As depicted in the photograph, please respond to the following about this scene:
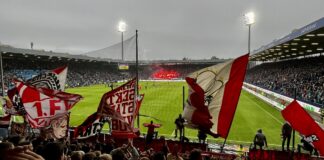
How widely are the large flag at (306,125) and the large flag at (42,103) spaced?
7.26m

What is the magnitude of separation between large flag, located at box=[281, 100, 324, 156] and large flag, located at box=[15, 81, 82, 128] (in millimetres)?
7263

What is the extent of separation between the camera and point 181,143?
12102mm

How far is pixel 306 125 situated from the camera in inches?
338

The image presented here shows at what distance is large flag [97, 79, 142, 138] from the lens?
27.1 feet

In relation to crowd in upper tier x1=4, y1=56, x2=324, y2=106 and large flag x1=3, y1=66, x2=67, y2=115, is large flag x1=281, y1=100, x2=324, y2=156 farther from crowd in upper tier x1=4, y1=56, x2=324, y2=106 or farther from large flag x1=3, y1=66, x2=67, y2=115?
crowd in upper tier x1=4, y1=56, x2=324, y2=106

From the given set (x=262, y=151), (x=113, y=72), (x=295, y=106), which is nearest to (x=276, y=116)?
(x=262, y=151)

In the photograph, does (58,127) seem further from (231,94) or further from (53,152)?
(53,152)

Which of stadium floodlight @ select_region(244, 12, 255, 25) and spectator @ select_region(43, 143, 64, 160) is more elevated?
stadium floodlight @ select_region(244, 12, 255, 25)

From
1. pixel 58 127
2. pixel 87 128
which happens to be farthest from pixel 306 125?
pixel 58 127

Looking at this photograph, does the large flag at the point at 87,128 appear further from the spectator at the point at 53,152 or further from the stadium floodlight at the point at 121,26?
the stadium floodlight at the point at 121,26

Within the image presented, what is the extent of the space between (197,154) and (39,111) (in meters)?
6.53

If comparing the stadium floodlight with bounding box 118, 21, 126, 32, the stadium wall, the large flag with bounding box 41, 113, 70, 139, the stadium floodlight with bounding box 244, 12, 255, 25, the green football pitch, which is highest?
the stadium floodlight with bounding box 118, 21, 126, 32

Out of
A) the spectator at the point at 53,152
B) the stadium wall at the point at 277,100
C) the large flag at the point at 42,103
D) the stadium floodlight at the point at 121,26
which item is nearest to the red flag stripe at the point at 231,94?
the spectator at the point at 53,152

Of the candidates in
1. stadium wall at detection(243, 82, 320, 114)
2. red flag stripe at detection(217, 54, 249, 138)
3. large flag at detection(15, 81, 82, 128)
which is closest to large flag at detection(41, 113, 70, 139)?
large flag at detection(15, 81, 82, 128)
